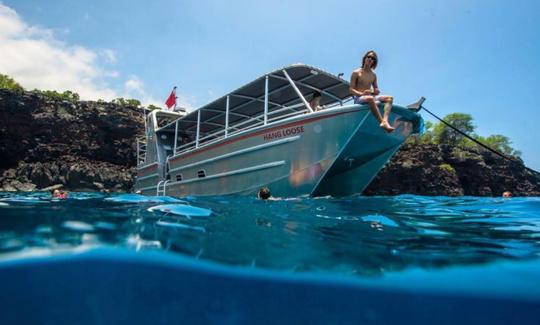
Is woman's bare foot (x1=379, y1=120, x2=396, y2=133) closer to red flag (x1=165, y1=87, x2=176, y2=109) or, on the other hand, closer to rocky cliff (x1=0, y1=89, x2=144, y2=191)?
→ red flag (x1=165, y1=87, x2=176, y2=109)

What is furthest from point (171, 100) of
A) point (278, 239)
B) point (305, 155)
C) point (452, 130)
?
point (452, 130)

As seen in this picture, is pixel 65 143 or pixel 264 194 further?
pixel 65 143

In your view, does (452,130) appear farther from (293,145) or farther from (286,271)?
(286,271)

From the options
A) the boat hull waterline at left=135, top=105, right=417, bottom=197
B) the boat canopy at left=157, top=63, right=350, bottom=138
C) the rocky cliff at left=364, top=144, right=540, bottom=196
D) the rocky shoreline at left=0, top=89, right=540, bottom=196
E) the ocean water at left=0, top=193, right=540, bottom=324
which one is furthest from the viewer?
the rocky cliff at left=364, top=144, right=540, bottom=196

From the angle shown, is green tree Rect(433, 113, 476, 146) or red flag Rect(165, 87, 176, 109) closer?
red flag Rect(165, 87, 176, 109)

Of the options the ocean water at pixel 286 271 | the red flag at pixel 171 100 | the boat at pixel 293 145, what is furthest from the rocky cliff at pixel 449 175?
the ocean water at pixel 286 271

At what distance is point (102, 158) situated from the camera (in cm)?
2872

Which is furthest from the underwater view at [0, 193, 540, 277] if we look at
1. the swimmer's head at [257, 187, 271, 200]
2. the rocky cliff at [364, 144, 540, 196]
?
the rocky cliff at [364, 144, 540, 196]

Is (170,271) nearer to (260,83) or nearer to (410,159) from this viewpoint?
(260,83)

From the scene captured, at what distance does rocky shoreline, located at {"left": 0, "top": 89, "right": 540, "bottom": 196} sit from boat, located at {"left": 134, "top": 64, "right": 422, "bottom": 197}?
61.4 ft

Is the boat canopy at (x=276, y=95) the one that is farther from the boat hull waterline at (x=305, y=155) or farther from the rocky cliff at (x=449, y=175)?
the rocky cliff at (x=449, y=175)

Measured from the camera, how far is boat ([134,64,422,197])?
6.14 m

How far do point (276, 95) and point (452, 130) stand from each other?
1697 inches

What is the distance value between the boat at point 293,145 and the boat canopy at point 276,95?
26mm
